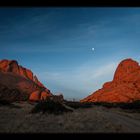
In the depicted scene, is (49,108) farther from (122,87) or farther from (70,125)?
(122,87)

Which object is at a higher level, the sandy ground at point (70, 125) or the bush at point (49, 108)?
the bush at point (49, 108)

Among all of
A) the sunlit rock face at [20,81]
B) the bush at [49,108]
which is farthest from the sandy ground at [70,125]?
the sunlit rock face at [20,81]

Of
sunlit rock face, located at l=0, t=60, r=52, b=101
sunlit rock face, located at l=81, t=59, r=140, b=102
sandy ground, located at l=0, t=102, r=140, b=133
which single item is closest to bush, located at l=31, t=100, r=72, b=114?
sandy ground, located at l=0, t=102, r=140, b=133

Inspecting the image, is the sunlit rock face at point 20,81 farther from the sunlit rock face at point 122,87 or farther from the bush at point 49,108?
the bush at point 49,108

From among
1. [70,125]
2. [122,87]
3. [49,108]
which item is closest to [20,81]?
[122,87]

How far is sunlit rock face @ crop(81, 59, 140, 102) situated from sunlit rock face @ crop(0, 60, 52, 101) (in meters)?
14.6

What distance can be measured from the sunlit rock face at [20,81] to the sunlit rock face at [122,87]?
14594mm

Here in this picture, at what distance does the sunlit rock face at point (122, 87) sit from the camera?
6074cm

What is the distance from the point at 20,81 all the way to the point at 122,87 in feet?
112

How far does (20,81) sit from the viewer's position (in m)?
83.2

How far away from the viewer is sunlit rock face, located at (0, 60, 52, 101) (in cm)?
6806

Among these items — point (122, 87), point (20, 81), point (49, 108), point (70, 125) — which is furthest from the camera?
point (20, 81)
